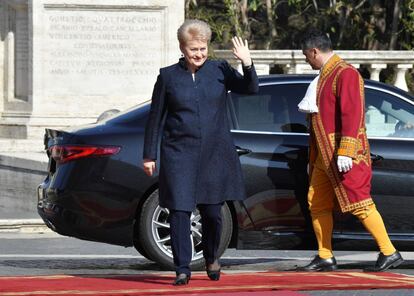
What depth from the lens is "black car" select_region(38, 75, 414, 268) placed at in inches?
466

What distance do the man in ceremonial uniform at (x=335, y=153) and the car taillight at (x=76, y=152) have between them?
142cm

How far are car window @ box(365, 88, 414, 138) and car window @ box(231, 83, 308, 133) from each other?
1.54 feet

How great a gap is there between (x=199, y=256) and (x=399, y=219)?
138cm

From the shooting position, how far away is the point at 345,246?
11.9 m

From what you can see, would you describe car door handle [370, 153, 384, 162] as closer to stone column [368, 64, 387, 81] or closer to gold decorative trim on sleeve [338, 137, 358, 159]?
gold decorative trim on sleeve [338, 137, 358, 159]

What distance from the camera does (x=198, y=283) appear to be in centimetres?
1063

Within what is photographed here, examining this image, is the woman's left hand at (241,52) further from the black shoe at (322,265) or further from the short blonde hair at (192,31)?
the black shoe at (322,265)

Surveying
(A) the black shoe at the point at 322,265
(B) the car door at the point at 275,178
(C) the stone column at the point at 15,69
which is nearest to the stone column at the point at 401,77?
(C) the stone column at the point at 15,69

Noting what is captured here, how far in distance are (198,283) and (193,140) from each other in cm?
88

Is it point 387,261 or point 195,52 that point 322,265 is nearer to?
point 387,261

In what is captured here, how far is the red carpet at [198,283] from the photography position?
10.3m

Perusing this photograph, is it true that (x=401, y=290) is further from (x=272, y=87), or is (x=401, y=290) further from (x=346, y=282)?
(x=272, y=87)

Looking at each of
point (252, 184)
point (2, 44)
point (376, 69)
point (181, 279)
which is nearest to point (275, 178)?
point (252, 184)

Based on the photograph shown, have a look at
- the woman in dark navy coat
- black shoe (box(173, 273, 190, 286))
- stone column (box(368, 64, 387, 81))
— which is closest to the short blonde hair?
the woman in dark navy coat
